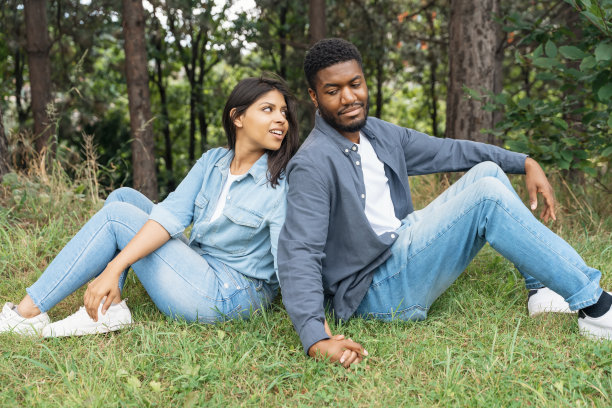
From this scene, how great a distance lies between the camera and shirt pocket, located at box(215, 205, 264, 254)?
8.54 ft

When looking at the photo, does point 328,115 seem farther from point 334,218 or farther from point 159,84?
point 159,84

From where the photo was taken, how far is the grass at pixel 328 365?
2.08 m

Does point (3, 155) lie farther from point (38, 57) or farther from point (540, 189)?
point (540, 189)

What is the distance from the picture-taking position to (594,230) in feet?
13.2

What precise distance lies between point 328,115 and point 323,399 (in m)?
1.25

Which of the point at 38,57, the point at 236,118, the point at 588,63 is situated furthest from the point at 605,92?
the point at 38,57

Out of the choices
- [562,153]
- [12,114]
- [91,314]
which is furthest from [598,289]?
[12,114]

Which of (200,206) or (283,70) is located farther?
(283,70)

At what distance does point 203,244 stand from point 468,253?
125 cm

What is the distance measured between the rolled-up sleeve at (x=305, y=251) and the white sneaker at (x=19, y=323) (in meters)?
1.16

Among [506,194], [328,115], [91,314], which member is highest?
[328,115]

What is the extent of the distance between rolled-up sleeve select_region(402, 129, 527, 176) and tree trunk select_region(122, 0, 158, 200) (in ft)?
14.3

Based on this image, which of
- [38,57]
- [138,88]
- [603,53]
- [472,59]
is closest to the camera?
[603,53]

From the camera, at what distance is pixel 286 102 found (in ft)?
9.06
